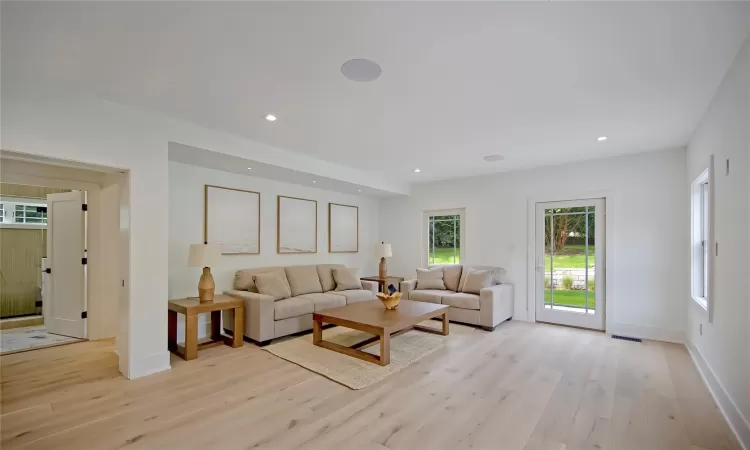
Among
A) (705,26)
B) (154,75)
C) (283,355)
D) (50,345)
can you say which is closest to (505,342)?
(283,355)

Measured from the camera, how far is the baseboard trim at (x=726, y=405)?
2189mm

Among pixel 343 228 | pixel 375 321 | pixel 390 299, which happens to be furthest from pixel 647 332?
pixel 343 228

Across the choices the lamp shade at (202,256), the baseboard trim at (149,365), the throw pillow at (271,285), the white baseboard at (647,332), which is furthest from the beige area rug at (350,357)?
the white baseboard at (647,332)

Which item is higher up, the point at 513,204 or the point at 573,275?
the point at 513,204

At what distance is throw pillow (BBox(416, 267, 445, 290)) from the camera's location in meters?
5.91

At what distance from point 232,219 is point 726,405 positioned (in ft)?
17.6

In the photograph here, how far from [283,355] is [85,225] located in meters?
3.29

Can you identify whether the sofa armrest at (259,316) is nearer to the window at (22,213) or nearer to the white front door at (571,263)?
the white front door at (571,263)

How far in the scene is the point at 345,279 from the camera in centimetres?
578

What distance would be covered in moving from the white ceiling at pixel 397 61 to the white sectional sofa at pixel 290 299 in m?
2.02

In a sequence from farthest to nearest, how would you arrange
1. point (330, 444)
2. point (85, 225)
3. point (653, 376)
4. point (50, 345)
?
point (85, 225) → point (50, 345) → point (653, 376) → point (330, 444)

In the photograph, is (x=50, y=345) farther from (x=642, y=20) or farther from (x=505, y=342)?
(x=642, y=20)

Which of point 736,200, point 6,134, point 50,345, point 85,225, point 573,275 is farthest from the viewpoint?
point 573,275

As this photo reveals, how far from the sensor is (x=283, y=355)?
3826 mm
